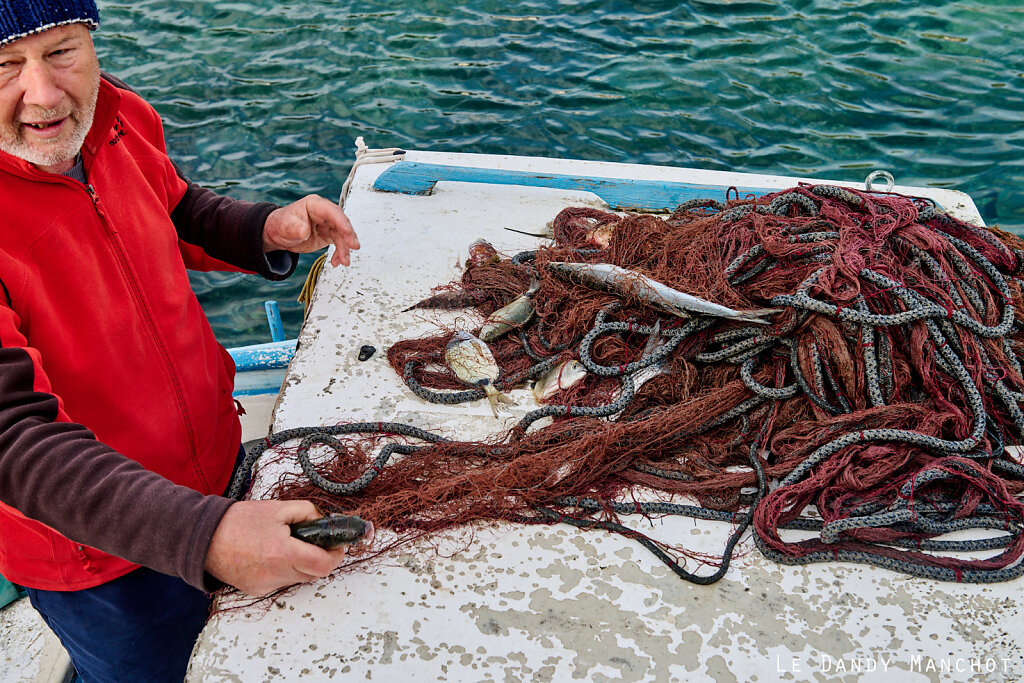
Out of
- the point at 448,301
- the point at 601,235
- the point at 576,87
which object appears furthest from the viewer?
the point at 576,87

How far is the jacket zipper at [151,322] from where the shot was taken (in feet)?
6.89

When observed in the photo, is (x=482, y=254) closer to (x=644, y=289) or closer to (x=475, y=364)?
(x=475, y=364)

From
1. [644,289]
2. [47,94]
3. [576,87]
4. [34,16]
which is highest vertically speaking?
[34,16]

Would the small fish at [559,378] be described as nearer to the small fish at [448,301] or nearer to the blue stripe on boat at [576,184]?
the small fish at [448,301]

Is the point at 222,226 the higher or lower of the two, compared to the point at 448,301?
higher

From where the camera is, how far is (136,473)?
176 centimetres

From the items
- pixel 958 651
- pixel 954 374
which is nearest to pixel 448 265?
pixel 954 374

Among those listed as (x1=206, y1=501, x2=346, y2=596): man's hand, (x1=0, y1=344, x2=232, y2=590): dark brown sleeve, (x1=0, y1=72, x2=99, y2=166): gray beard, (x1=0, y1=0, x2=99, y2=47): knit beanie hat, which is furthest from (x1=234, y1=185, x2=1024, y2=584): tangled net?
(x1=0, y1=0, x2=99, y2=47): knit beanie hat

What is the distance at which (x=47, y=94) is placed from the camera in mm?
1872

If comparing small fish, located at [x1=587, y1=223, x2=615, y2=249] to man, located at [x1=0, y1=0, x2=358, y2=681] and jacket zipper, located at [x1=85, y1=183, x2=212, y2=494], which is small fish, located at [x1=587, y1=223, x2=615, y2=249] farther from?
jacket zipper, located at [x1=85, y1=183, x2=212, y2=494]

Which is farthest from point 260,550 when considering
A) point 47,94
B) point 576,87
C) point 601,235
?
point 576,87

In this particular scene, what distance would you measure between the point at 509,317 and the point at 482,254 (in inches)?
20.4

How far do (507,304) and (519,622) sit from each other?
1447mm

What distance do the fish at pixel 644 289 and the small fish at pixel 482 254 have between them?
1.14 ft
